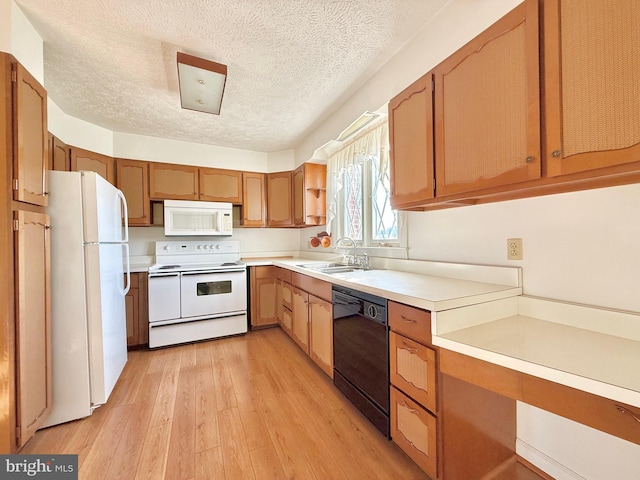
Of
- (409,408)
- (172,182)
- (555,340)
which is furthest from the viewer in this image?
(172,182)

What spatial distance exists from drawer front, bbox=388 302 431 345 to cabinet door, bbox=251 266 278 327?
7.63 ft

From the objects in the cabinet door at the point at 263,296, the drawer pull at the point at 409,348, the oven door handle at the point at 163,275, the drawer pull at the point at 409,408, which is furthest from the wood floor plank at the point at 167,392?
the drawer pull at the point at 409,348

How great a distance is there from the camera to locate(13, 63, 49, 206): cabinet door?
4.58 feet

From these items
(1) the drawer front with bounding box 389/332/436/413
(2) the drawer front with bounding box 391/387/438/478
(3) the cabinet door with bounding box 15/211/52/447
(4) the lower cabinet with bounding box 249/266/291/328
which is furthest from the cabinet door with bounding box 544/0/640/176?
(4) the lower cabinet with bounding box 249/266/291/328

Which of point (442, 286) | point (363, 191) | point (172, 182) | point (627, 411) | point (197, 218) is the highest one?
point (172, 182)

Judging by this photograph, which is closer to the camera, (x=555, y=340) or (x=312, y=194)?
(x=555, y=340)

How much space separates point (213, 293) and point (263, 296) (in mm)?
628

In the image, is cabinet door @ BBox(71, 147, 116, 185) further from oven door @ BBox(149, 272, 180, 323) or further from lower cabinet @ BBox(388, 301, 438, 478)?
lower cabinet @ BBox(388, 301, 438, 478)

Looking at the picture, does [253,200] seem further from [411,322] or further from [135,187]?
[411,322]

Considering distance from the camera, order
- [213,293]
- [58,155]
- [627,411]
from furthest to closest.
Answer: [213,293] < [58,155] < [627,411]

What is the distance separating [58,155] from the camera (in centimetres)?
245

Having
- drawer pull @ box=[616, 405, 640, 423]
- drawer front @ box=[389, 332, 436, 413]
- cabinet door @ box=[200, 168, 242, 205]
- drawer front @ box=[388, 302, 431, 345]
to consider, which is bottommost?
drawer front @ box=[389, 332, 436, 413]

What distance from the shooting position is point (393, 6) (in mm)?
1567

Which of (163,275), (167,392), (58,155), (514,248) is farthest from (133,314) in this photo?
(514,248)
